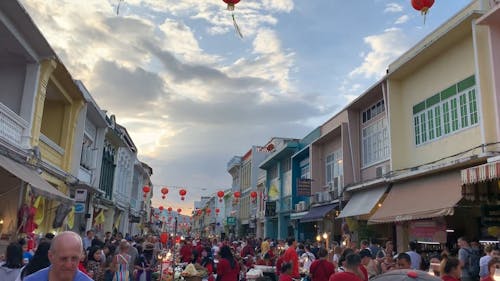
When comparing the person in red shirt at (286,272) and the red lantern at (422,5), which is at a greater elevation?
the red lantern at (422,5)

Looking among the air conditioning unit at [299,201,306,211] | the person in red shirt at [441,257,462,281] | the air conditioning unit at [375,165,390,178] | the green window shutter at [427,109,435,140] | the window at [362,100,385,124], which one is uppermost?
the window at [362,100,385,124]

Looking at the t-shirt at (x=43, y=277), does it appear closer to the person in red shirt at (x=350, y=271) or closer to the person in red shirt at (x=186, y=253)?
the person in red shirt at (x=350, y=271)

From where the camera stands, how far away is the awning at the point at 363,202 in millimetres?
17319

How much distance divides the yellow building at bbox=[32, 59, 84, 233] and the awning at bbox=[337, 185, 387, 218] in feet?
38.6

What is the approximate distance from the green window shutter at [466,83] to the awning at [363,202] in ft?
17.5

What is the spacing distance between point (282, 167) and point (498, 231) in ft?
79.9

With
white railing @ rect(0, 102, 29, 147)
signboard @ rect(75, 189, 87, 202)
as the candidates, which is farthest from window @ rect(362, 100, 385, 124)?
white railing @ rect(0, 102, 29, 147)

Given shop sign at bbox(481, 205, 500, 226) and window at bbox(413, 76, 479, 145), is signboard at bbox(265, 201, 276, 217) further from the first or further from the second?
shop sign at bbox(481, 205, 500, 226)

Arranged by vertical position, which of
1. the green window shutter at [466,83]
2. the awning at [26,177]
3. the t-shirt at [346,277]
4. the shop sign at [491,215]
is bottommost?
the t-shirt at [346,277]

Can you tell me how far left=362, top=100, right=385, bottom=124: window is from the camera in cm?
1893

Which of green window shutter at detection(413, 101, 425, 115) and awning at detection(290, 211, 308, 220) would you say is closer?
green window shutter at detection(413, 101, 425, 115)

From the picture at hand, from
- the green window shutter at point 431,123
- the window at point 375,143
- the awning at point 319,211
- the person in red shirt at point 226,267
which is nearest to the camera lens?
the person in red shirt at point 226,267

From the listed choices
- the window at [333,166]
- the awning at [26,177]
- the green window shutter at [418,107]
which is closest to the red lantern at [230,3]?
the awning at [26,177]

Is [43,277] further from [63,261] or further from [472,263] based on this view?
[472,263]
